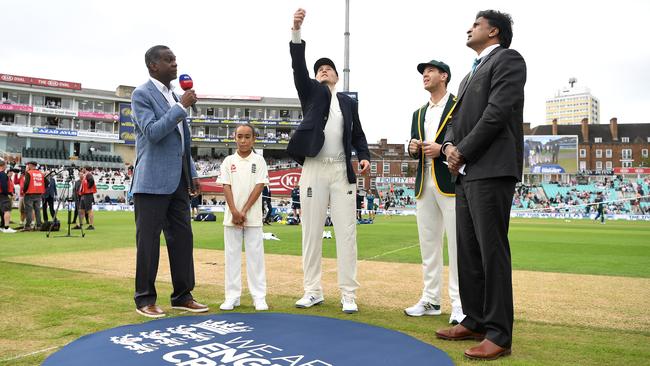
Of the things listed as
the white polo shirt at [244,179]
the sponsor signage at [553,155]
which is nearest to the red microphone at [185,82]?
the white polo shirt at [244,179]

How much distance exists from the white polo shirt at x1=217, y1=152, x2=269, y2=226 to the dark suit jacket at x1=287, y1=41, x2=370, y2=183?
1.29ft

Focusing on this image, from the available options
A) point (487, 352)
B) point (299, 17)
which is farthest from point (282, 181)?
point (487, 352)

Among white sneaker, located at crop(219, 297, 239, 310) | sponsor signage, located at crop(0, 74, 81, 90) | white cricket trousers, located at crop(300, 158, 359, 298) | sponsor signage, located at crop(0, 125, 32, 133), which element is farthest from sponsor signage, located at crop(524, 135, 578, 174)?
sponsor signage, located at crop(0, 125, 32, 133)

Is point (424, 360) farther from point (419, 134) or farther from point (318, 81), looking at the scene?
point (318, 81)

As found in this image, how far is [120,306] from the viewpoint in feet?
14.1

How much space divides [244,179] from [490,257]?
100 inches

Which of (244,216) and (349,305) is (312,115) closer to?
(244,216)

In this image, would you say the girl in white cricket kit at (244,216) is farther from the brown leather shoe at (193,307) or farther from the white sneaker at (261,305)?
the brown leather shoe at (193,307)

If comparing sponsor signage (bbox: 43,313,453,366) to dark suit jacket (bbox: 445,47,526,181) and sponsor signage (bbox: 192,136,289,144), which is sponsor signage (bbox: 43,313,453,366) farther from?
sponsor signage (bbox: 192,136,289,144)

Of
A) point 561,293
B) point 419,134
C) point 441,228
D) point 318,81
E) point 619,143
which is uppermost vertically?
point 619,143

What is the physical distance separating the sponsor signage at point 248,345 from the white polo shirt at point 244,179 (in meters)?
1.19

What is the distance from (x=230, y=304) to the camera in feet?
14.2

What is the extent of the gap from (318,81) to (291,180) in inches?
1571

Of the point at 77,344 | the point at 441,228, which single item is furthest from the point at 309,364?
the point at 441,228
